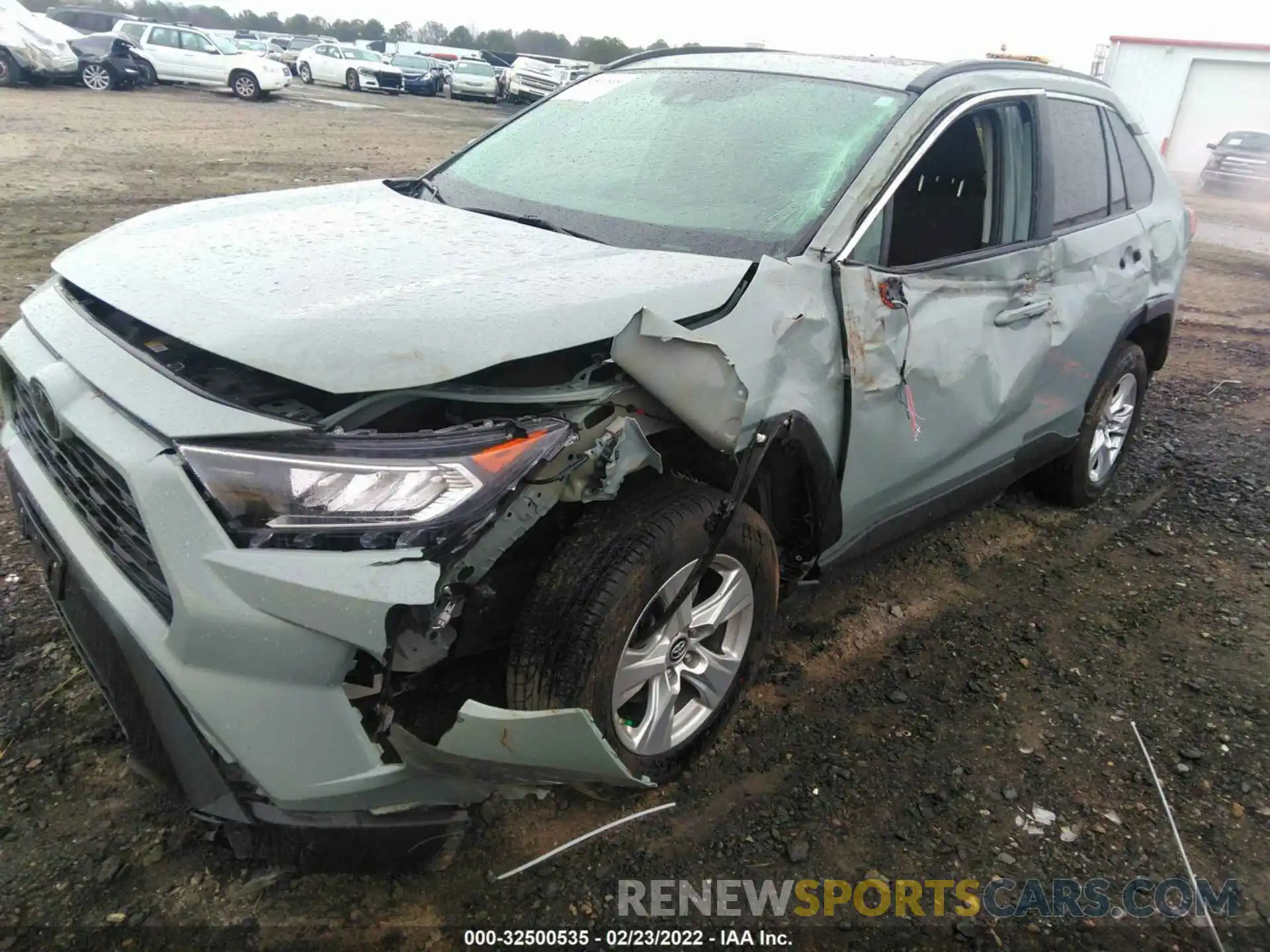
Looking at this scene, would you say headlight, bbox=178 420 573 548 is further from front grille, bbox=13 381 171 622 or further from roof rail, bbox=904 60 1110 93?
roof rail, bbox=904 60 1110 93

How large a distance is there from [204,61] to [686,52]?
75.5 ft

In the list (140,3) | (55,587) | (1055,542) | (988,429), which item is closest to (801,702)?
(988,429)

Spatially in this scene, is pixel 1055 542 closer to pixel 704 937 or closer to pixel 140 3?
pixel 704 937

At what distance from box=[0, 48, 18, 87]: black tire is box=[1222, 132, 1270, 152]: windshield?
26.5 meters

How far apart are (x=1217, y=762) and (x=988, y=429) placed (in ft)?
3.96

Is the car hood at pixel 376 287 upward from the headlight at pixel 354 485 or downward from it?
upward

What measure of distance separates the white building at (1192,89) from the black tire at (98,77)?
1032 inches

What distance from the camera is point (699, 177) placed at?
2777mm

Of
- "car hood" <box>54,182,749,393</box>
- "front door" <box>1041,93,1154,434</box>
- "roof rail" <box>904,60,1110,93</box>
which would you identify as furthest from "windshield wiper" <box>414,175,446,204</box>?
"front door" <box>1041,93,1154,434</box>

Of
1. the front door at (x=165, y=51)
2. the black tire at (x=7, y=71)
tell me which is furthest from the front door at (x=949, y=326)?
the front door at (x=165, y=51)

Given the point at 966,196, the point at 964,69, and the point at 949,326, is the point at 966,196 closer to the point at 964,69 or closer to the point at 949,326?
the point at 964,69

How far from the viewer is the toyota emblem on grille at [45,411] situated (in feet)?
6.38

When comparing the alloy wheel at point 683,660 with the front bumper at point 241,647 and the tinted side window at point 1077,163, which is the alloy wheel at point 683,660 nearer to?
the front bumper at point 241,647

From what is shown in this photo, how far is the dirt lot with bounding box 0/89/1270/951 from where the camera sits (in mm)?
2037
